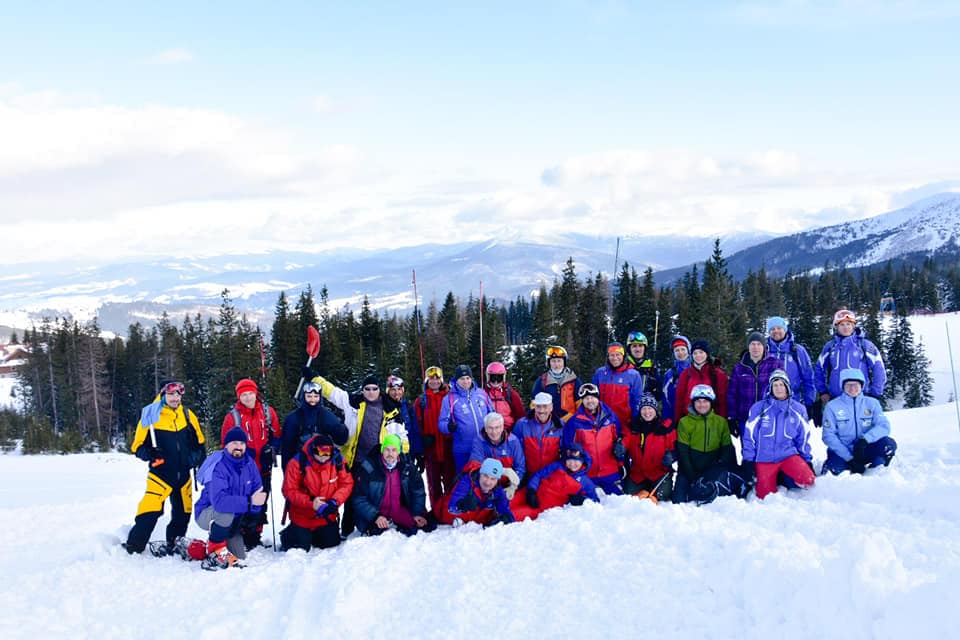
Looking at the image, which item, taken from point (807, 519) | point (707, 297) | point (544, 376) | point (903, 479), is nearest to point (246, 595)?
point (544, 376)

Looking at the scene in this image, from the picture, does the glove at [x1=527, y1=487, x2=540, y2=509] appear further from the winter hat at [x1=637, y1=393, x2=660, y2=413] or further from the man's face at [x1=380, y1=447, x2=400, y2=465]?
the winter hat at [x1=637, y1=393, x2=660, y2=413]

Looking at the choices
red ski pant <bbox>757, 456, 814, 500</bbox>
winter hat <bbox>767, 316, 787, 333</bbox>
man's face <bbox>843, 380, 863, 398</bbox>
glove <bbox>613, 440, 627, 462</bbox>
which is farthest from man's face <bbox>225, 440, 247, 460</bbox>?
man's face <bbox>843, 380, 863, 398</bbox>

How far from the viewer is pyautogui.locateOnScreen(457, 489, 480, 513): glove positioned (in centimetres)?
741

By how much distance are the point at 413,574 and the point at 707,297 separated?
3863 centimetres

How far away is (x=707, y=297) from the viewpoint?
41312 millimetres

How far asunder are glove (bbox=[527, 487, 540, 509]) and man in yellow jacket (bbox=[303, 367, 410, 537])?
1.77 m

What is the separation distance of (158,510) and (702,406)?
6.68 m

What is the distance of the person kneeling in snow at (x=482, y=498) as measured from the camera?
7.34 metres

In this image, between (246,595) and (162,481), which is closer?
(246,595)

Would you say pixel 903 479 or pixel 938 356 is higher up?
pixel 903 479

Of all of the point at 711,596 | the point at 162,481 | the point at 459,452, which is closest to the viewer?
the point at 711,596

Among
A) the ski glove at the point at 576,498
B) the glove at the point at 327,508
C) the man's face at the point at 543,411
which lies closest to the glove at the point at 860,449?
the ski glove at the point at 576,498

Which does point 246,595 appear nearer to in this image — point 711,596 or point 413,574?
point 413,574

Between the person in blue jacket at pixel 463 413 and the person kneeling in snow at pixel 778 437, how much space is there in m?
3.46
